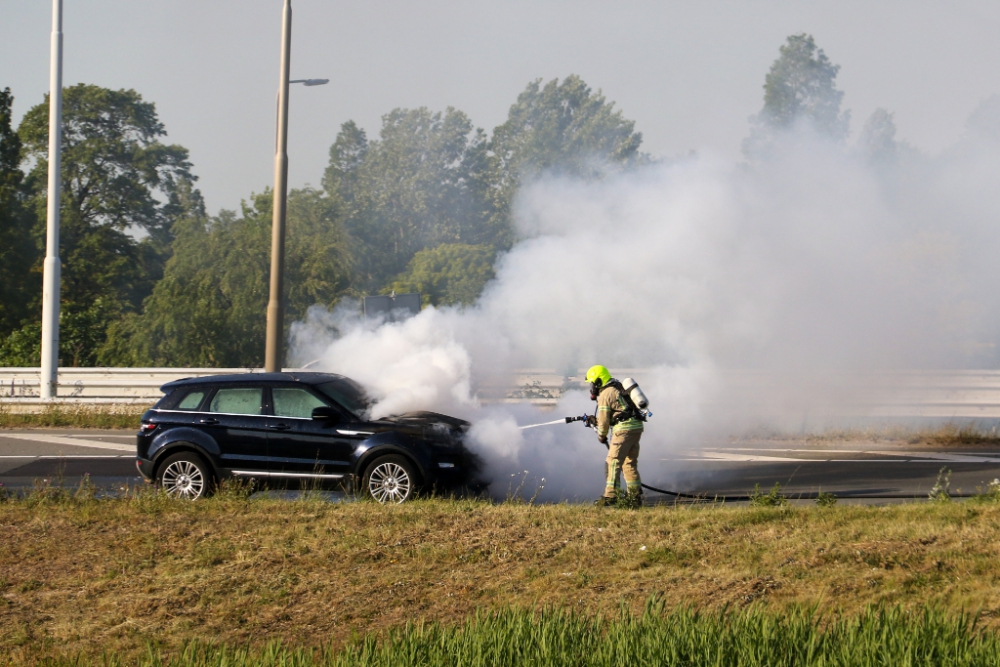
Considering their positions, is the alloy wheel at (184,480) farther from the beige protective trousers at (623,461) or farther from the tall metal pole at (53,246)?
the tall metal pole at (53,246)

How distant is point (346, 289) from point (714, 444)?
13.3 meters

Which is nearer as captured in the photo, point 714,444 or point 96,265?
point 714,444

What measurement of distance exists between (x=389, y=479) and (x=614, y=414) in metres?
2.55

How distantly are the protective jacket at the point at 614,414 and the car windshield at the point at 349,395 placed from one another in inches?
109

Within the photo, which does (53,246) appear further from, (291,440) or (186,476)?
(291,440)

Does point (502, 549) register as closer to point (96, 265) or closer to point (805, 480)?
point (805, 480)

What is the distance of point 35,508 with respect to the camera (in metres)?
9.82

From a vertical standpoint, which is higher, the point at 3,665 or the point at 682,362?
the point at 682,362

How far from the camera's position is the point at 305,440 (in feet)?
34.8

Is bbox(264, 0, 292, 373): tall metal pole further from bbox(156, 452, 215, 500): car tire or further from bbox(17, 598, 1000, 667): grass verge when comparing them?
bbox(17, 598, 1000, 667): grass verge

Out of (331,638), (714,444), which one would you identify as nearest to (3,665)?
(331,638)

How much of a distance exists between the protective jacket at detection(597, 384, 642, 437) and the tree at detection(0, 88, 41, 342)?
3004cm

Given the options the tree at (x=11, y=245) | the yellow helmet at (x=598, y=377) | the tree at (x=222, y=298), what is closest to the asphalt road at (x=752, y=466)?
the yellow helmet at (x=598, y=377)

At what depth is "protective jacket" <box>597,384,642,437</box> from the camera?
399 inches
